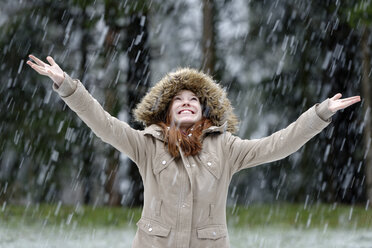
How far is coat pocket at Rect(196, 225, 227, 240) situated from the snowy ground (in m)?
2.37

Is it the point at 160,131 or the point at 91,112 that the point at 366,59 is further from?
the point at 91,112

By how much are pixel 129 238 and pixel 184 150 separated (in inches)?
113

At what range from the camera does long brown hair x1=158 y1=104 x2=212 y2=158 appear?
2994 millimetres

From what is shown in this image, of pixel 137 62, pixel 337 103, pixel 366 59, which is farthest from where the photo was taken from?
pixel 137 62

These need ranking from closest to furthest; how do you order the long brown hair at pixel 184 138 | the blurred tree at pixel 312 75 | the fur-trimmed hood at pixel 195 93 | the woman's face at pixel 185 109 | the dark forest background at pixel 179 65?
the long brown hair at pixel 184 138 → the woman's face at pixel 185 109 → the fur-trimmed hood at pixel 195 93 → the dark forest background at pixel 179 65 → the blurred tree at pixel 312 75

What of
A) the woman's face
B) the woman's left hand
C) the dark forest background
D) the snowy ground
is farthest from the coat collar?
the dark forest background

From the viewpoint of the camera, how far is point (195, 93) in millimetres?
3350

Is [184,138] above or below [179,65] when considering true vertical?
below

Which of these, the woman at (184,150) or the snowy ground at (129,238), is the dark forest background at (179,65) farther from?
the woman at (184,150)

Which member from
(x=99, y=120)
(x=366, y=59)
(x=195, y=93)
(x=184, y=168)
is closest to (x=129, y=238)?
(x=195, y=93)

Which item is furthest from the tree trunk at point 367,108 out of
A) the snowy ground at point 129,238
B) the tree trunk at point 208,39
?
the snowy ground at point 129,238

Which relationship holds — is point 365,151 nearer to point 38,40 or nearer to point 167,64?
point 167,64

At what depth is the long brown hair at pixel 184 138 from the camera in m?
2.99

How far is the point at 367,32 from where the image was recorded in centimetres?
905
